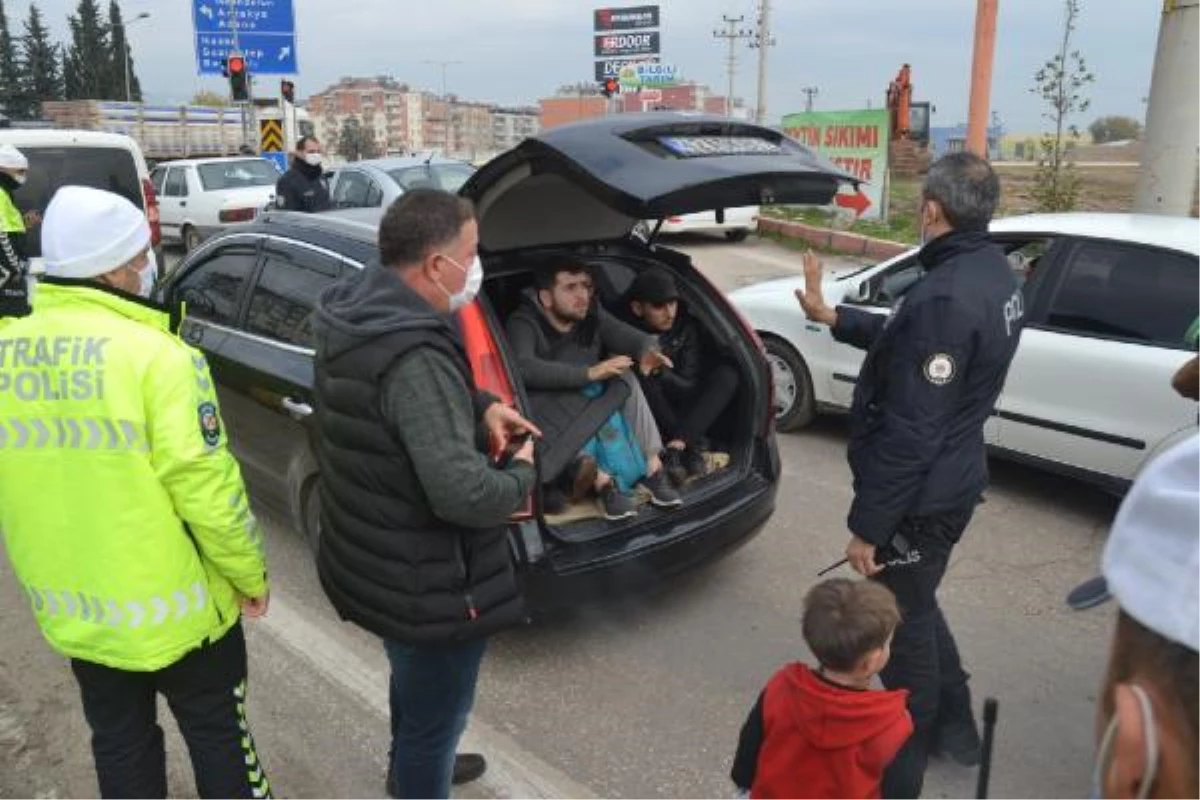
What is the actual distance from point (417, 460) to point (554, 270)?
2044 mm

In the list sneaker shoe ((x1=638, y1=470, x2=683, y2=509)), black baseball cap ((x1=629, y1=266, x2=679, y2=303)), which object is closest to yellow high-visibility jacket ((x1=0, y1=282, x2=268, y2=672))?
sneaker shoe ((x1=638, y1=470, x2=683, y2=509))

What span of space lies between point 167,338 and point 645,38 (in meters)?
49.0

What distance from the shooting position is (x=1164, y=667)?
32.2 inches

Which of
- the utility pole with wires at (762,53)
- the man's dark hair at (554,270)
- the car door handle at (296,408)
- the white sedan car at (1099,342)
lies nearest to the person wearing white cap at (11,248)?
the car door handle at (296,408)

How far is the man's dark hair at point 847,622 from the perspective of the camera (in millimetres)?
1888

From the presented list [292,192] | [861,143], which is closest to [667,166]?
[292,192]

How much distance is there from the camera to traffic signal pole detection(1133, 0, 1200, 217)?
6.65 m

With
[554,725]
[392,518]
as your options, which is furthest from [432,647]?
[554,725]

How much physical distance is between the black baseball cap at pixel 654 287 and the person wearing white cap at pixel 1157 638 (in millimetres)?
3481

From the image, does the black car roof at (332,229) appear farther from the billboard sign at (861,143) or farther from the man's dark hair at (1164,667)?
the billboard sign at (861,143)

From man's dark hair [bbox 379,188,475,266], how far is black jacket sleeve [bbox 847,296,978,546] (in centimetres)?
122

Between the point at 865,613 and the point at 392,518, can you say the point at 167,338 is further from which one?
the point at 865,613

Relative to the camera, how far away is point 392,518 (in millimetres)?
2113

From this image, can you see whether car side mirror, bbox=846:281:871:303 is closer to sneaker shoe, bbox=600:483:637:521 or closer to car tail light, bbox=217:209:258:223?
sneaker shoe, bbox=600:483:637:521
